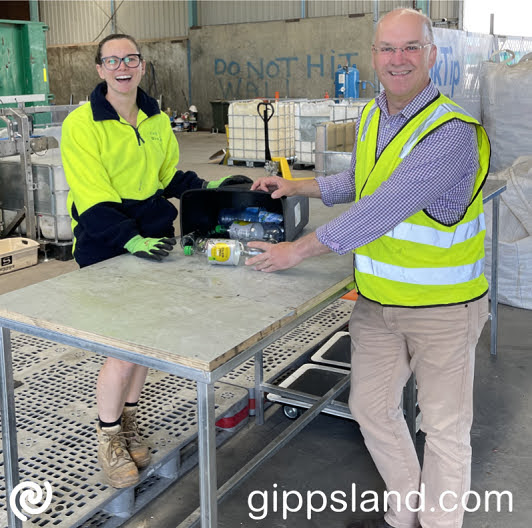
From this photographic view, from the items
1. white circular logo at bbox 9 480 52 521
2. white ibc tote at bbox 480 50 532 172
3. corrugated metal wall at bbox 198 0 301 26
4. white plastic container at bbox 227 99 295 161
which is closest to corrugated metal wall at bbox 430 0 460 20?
corrugated metal wall at bbox 198 0 301 26

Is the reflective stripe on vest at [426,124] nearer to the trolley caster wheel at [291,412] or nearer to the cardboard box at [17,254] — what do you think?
the trolley caster wheel at [291,412]

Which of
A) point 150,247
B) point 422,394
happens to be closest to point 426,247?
point 422,394

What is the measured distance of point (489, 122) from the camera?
5648 millimetres

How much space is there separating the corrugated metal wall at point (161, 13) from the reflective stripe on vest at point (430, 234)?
13.9 metres

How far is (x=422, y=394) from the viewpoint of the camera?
2.14 m

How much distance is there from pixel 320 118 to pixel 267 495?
8.05 metres

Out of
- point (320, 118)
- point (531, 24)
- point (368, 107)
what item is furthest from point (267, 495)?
point (531, 24)

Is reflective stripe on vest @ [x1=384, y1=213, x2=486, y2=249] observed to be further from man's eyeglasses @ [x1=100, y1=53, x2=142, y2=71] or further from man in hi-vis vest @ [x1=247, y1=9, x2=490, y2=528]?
man's eyeglasses @ [x1=100, y1=53, x2=142, y2=71]

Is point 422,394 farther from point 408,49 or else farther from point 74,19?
point 74,19

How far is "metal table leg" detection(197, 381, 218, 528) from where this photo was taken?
1.62 meters

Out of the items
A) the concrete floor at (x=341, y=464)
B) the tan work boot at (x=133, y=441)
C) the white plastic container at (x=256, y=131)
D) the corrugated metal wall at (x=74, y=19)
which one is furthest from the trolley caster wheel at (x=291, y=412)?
the corrugated metal wall at (x=74, y=19)

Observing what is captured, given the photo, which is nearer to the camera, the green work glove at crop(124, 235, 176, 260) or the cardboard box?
the green work glove at crop(124, 235, 176, 260)

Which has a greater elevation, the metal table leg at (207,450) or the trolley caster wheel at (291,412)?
the metal table leg at (207,450)

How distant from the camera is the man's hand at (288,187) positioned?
8.49 ft
